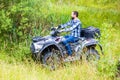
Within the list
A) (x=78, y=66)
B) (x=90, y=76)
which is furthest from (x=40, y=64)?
(x=90, y=76)

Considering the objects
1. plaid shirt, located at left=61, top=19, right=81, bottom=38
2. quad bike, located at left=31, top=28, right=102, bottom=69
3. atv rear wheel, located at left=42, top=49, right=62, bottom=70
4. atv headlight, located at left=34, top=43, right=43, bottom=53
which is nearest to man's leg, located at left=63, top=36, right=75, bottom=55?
quad bike, located at left=31, top=28, right=102, bottom=69

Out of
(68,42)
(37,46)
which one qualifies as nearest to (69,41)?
(68,42)

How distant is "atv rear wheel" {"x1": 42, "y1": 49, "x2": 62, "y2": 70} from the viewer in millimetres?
12695

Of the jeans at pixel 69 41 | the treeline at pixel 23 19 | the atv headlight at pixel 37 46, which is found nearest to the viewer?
the atv headlight at pixel 37 46

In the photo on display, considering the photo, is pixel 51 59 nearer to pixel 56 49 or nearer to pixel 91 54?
pixel 56 49

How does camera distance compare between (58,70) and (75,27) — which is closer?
(58,70)

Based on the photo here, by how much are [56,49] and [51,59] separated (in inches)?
18.8

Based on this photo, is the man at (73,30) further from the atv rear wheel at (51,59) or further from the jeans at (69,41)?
the atv rear wheel at (51,59)

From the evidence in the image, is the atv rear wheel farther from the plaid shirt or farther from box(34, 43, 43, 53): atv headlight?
the plaid shirt

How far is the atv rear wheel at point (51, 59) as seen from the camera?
12695 mm

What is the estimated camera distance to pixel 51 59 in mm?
12750

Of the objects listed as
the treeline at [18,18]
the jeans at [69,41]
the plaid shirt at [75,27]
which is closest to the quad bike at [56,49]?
the jeans at [69,41]

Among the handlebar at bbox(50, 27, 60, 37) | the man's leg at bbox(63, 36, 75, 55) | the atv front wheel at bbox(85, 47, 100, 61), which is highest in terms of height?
the handlebar at bbox(50, 27, 60, 37)

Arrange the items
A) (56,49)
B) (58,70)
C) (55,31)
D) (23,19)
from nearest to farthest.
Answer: (58,70)
(56,49)
(55,31)
(23,19)
